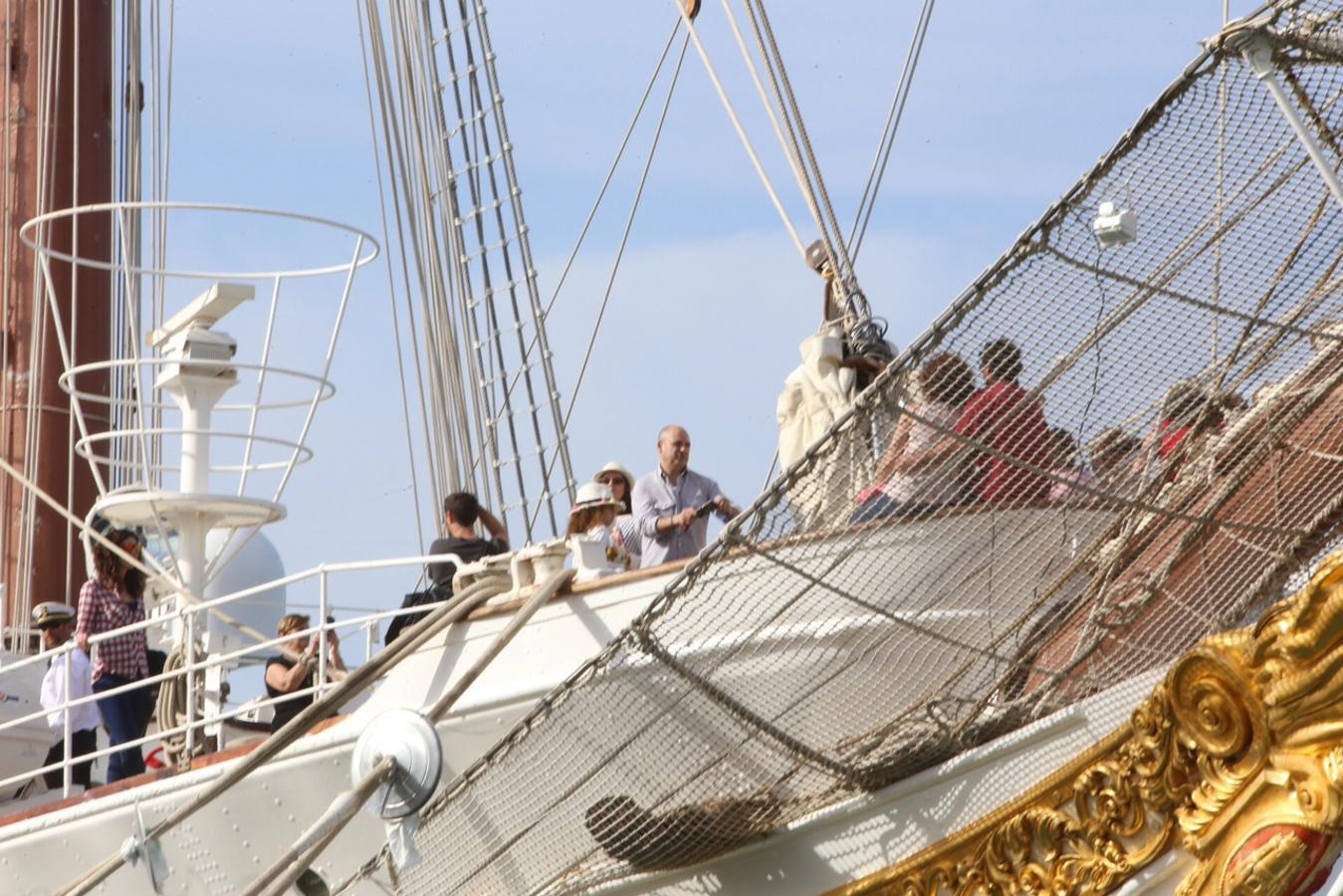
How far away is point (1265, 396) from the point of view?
5.83 metres

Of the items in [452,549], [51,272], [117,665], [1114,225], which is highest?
[51,272]

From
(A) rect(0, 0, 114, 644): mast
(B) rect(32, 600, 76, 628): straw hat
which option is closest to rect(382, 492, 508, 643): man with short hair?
(B) rect(32, 600, 76, 628): straw hat

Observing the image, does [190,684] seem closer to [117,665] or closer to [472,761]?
[117,665]

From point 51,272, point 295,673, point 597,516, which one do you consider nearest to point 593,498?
point 597,516

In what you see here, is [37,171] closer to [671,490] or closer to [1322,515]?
[671,490]

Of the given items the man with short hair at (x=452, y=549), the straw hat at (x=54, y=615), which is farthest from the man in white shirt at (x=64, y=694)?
the man with short hair at (x=452, y=549)

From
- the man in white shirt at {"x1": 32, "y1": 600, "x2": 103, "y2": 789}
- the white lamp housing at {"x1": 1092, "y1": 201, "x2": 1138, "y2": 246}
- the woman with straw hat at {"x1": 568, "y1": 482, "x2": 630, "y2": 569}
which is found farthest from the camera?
the man in white shirt at {"x1": 32, "y1": 600, "x2": 103, "y2": 789}

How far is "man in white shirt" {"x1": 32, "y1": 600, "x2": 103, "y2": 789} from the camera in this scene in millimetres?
9250

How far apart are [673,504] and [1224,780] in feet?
9.19

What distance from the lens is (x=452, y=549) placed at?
8.35m

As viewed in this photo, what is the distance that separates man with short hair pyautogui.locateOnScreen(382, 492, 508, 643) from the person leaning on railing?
0.21 meters

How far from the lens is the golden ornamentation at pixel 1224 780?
5.45m

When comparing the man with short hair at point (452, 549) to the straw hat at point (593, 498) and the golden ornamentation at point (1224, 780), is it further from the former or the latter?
the golden ornamentation at point (1224, 780)

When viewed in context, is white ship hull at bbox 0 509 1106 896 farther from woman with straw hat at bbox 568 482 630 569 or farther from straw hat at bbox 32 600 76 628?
straw hat at bbox 32 600 76 628
